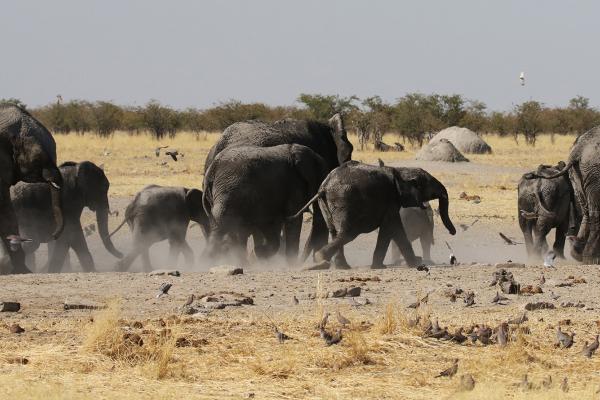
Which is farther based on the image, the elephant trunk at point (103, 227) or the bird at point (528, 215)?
the elephant trunk at point (103, 227)

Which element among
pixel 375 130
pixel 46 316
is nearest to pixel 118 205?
pixel 46 316

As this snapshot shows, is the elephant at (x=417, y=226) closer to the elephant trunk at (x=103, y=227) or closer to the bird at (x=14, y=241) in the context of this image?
the elephant trunk at (x=103, y=227)

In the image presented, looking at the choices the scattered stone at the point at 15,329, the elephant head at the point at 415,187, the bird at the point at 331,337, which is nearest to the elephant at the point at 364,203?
the elephant head at the point at 415,187

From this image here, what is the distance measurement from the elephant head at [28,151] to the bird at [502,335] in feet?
23.4

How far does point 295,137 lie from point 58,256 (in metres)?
3.79

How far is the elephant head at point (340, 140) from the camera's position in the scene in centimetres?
1870

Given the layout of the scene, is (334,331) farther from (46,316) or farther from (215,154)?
(215,154)

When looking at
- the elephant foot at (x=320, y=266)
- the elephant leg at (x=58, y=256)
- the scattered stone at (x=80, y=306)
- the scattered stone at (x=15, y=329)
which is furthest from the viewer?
the elephant leg at (x=58, y=256)

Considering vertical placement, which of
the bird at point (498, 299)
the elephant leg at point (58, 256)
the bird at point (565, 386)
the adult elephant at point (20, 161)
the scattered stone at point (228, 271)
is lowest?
the elephant leg at point (58, 256)

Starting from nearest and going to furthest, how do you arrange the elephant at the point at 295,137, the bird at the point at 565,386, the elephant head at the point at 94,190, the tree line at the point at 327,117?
the bird at the point at 565,386
the elephant at the point at 295,137
the elephant head at the point at 94,190
the tree line at the point at 327,117

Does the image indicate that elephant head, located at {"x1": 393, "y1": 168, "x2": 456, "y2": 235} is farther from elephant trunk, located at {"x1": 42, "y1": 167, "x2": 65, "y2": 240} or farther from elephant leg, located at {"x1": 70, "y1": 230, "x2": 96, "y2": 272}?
elephant leg, located at {"x1": 70, "y1": 230, "x2": 96, "y2": 272}

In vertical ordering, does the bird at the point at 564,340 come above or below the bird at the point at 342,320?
below

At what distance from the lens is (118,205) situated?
80.3ft

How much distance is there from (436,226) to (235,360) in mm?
13454
